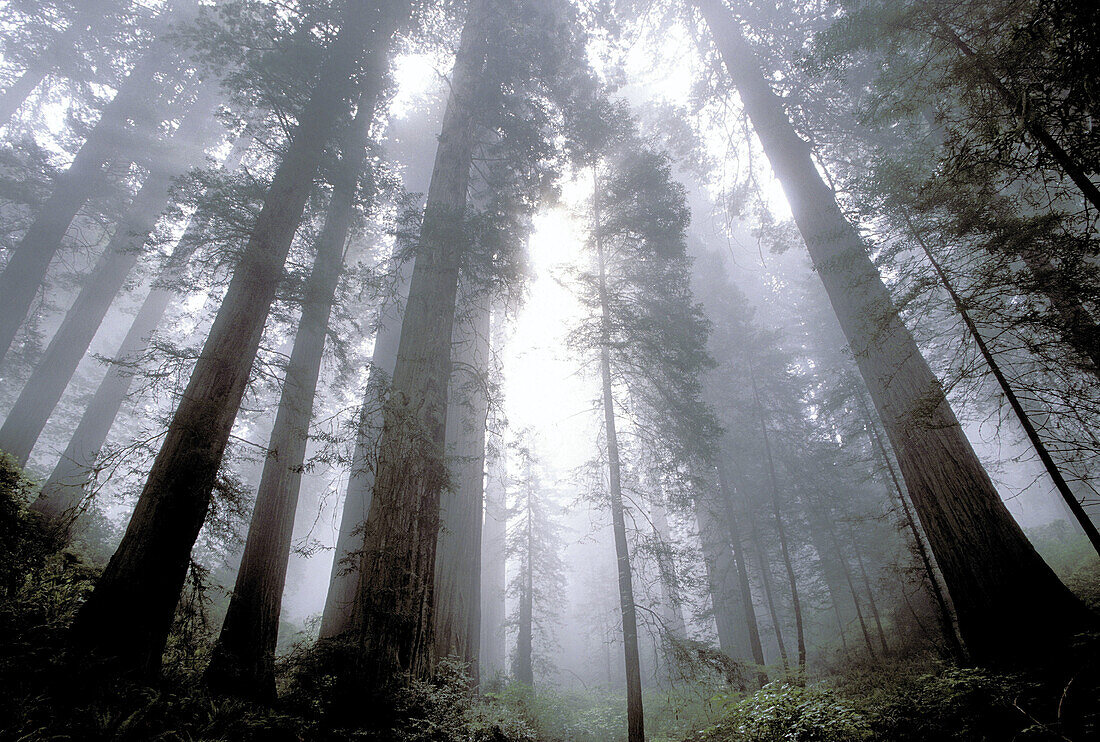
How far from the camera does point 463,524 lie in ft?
24.6

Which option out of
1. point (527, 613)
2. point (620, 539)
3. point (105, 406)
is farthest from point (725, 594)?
point (105, 406)

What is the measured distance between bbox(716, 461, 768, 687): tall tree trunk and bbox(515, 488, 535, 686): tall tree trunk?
263 inches

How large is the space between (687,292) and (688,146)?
20.3 ft

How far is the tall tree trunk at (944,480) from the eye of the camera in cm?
429

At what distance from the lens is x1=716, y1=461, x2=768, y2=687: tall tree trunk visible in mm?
11155

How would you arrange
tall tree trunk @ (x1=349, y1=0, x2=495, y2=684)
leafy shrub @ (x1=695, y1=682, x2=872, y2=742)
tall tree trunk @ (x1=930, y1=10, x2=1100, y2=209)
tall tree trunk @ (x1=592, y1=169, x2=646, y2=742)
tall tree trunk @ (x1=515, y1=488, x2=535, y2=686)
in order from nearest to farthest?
1. tall tree trunk @ (x1=930, y1=10, x2=1100, y2=209)
2. leafy shrub @ (x1=695, y1=682, x2=872, y2=742)
3. tall tree trunk @ (x1=349, y1=0, x2=495, y2=684)
4. tall tree trunk @ (x1=592, y1=169, x2=646, y2=742)
5. tall tree trunk @ (x1=515, y1=488, x2=535, y2=686)

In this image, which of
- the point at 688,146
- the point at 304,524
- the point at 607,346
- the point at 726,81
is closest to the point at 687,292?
the point at 607,346

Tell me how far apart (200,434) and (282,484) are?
8.54 feet

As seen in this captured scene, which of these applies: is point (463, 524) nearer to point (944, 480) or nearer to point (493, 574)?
point (944, 480)

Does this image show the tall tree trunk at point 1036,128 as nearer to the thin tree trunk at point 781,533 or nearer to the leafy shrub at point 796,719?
the leafy shrub at point 796,719

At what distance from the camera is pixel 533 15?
29.5ft

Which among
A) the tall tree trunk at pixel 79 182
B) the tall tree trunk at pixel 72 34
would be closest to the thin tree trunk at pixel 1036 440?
the tall tree trunk at pixel 79 182

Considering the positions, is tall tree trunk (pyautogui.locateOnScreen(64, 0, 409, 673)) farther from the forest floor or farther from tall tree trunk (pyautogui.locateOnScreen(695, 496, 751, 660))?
tall tree trunk (pyautogui.locateOnScreen(695, 496, 751, 660))

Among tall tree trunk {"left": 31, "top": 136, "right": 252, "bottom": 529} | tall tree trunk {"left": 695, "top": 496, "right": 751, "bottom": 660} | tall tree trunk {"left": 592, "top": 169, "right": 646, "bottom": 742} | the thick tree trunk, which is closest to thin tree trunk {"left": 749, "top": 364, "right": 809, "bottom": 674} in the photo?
tall tree trunk {"left": 695, "top": 496, "right": 751, "bottom": 660}
